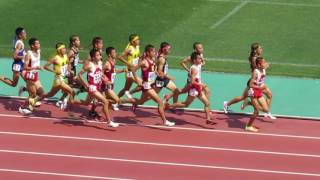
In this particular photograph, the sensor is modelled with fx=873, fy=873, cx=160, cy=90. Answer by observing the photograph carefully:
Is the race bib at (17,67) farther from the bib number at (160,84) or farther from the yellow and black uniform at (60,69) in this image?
the bib number at (160,84)

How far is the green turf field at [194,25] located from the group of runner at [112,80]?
360 cm

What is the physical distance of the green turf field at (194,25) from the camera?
76.4 ft

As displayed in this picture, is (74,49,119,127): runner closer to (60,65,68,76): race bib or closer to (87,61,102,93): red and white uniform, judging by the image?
(87,61,102,93): red and white uniform

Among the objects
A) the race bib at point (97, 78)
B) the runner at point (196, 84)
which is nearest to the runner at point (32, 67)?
the race bib at point (97, 78)

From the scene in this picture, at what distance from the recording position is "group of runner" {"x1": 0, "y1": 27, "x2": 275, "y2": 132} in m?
17.8

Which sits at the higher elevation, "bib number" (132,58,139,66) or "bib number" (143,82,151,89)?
"bib number" (132,58,139,66)

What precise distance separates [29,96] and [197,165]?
4.77 meters

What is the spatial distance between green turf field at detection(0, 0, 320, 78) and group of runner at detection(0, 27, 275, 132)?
3.60 metres

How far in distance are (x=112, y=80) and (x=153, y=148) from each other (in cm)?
222

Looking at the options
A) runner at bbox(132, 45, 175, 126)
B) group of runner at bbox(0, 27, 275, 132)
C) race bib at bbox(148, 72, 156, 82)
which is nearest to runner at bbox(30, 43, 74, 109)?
group of runner at bbox(0, 27, 275, 132)

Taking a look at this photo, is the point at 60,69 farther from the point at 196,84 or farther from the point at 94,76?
the point at 196,84

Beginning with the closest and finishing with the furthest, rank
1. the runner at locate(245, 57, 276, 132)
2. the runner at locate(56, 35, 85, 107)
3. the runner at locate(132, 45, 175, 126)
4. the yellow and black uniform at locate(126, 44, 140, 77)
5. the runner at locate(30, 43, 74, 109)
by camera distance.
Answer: the runner at locate(245, 57, 276, 132), the runner at locate(132, 45, 175, 126), the runner at locate(30, 43, 74, 109), the runner at locate(56, 35, 85, 107), the yellow and black uniform at locate(126, 44, 140, 77)

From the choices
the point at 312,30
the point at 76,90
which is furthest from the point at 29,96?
the point at 312,30

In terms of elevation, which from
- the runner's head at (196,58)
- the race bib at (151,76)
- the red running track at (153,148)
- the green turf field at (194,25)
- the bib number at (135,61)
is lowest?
the red running track at (153,148)
